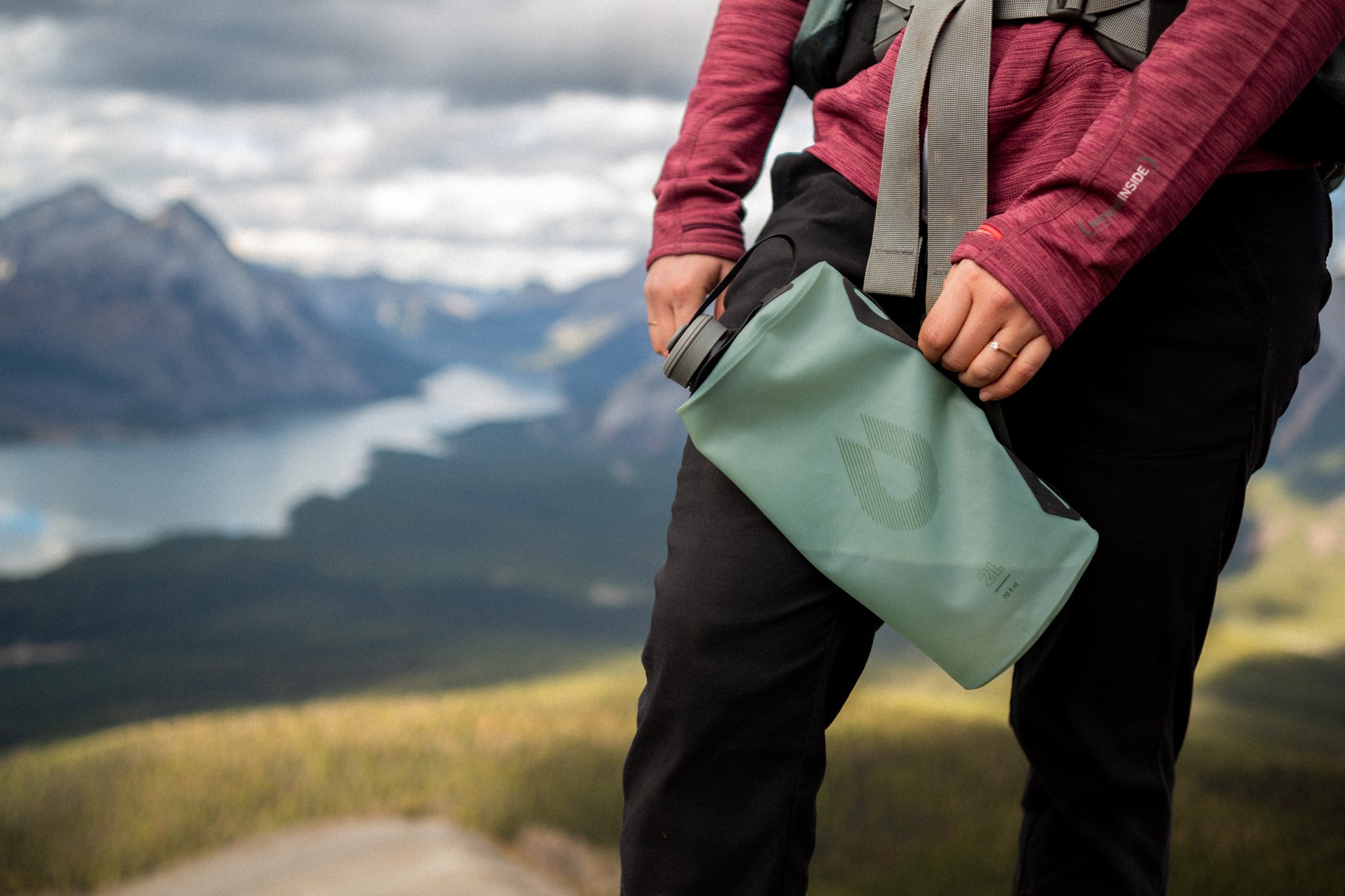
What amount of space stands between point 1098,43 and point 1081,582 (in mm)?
459

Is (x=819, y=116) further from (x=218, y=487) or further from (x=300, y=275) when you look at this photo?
(x=300, y=275)

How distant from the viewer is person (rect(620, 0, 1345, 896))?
0.65 metres

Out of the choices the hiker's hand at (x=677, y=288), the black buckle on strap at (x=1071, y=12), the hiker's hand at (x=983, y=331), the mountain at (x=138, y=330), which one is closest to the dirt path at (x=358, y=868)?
the hiker's hand at (x=677, y=288)

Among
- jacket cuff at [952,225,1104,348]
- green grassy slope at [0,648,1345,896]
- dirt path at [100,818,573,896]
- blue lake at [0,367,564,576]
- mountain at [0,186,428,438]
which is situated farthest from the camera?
mountain at [0,186,428,438]

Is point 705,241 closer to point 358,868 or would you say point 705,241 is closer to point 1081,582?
point 1081,582

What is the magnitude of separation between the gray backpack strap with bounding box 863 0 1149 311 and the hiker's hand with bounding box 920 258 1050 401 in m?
0.06

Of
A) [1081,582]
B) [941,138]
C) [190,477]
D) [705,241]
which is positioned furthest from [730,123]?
[190,477]

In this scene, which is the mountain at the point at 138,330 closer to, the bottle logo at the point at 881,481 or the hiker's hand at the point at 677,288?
the hiker's hand at the point at 677,288

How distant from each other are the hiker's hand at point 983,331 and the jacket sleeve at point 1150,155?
1 centimetres

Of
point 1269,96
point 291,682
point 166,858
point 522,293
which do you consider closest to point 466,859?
point 166,858

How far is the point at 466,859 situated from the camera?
5.45 feet

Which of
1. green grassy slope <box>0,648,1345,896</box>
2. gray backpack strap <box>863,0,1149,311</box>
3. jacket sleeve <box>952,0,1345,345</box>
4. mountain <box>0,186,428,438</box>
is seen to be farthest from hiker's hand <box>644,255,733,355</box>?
mountain <box>0,186,428,438</box>

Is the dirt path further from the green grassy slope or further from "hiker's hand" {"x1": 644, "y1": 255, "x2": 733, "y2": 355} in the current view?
"hiker's hand" {"x1": 644, "y1": 255, "x2": 733, "y2": 355}

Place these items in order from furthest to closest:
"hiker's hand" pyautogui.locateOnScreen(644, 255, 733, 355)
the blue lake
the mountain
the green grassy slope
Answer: the mountain → the blue lake → the green grassy slope → "hiker's hand" pyautogui.locateOnScreen(644, 255, 733, 355)
